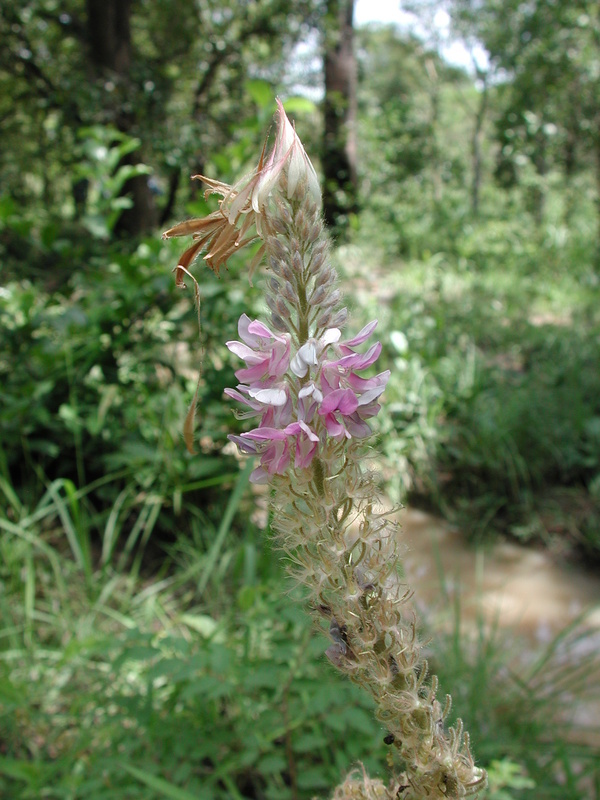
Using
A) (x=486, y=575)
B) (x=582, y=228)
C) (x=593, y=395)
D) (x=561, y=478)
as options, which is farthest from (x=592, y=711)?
(x=582, y=228)

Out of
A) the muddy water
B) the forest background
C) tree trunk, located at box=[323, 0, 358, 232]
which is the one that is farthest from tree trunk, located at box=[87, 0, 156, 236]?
the muddy water

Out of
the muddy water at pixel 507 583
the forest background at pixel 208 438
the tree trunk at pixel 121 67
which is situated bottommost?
the muddy water at pixel 507 583

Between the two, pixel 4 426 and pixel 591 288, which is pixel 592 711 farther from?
pixel 591 288

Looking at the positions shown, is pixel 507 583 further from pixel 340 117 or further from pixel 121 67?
pixel 340 117

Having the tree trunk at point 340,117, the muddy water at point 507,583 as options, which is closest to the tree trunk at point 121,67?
the tree trunk at point 340,117

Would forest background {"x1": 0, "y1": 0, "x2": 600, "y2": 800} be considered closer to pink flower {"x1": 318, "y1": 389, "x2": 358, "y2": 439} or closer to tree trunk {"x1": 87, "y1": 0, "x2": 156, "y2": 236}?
tree trunk {"x1": 87, "y1": 0, "x2": 156, "y2": 236}

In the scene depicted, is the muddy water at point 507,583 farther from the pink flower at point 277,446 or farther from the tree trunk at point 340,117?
the tree trunk at point 340,117

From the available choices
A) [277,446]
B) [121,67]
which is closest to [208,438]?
[277,446]
